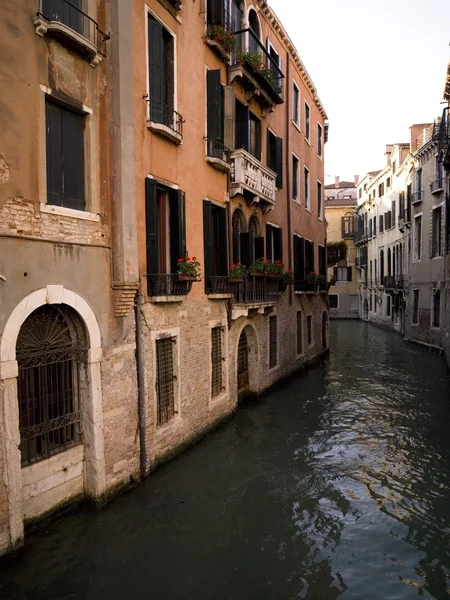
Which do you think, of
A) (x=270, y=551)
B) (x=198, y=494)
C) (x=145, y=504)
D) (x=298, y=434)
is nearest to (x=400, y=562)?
(x=270, y=551)

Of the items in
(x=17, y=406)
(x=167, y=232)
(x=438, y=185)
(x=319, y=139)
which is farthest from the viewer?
(x=438, y=185)

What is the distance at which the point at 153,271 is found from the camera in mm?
8328

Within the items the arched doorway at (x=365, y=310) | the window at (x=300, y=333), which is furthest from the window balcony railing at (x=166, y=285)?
the arched doorway at (x=365, y=310)

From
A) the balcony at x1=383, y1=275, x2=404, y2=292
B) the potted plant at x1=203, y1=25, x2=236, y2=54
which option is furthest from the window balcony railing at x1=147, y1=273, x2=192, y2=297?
the balcony at x1=383, y1=275, x2=404, y2=292

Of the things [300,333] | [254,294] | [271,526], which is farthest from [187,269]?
[300,333]

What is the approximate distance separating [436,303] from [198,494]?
20131mm

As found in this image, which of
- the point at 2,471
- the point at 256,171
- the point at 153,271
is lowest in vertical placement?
the point at 2,471

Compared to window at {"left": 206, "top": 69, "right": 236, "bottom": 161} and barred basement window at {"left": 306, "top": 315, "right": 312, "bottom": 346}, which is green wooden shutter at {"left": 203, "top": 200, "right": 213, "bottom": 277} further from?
barred basement window at {"left": 306, "top": 315, "right": 312, "bottom": 346}

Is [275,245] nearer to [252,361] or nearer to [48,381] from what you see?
[252,361]

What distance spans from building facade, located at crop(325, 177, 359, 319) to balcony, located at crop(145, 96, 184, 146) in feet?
129

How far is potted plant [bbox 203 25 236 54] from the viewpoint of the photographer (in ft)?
33.8

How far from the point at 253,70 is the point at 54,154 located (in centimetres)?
753

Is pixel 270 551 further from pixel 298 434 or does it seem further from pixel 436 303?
pixel 436 303

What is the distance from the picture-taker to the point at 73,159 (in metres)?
6.85
